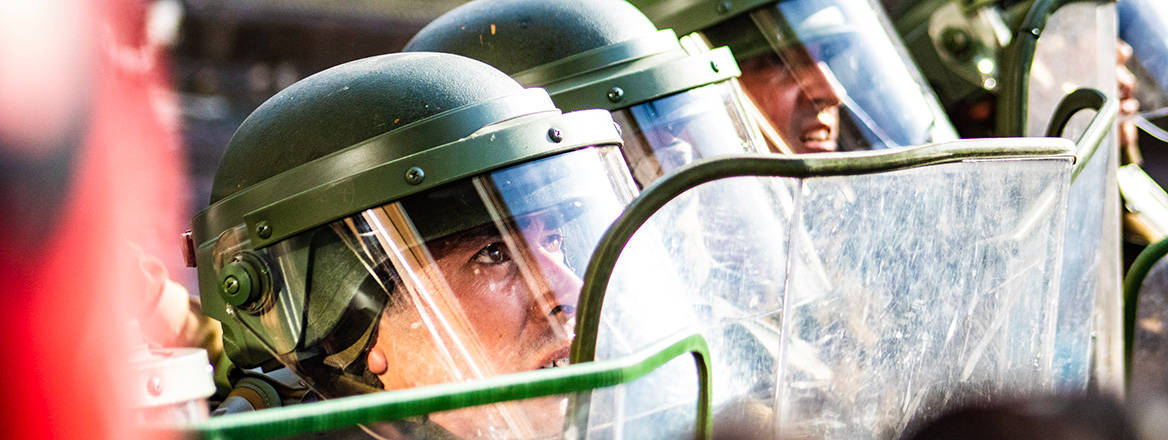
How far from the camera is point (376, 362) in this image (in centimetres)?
172

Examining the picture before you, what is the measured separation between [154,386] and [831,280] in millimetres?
795

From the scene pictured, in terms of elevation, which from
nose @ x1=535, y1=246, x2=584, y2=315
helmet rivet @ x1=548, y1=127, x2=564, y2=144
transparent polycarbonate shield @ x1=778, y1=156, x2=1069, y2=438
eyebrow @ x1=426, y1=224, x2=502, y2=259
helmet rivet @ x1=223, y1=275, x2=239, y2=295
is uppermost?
helmet rivet @ x1=548, y1=127, x2=564, y2=144

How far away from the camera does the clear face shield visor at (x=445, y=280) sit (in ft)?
5.42


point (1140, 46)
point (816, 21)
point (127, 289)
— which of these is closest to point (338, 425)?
point (127, 289)

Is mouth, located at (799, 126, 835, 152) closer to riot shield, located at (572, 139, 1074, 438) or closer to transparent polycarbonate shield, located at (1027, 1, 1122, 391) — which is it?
transparent polycarbonate shield, located at (1027, 1, 1122, 391)

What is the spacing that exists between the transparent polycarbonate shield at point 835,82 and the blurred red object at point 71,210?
81.4 inches

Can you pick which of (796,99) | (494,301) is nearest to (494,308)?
(494,301)

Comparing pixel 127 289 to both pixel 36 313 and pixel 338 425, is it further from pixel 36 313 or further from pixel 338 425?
pixel 338 425

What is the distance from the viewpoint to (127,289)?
784mm

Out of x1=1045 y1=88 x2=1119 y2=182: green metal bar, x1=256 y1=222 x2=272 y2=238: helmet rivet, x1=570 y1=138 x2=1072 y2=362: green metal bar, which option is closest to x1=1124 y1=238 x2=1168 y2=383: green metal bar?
x1=1045 y1=88 x2=1119 y2=182: green metal bar

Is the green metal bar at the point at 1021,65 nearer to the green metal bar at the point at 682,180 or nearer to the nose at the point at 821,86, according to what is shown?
the nose at the point at 821,86

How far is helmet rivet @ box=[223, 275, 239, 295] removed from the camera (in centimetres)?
169

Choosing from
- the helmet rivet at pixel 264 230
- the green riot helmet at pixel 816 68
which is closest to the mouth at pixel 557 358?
the helmet rivet at pixel 264 230

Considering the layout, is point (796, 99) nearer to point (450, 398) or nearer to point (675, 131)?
point (675, 131)
